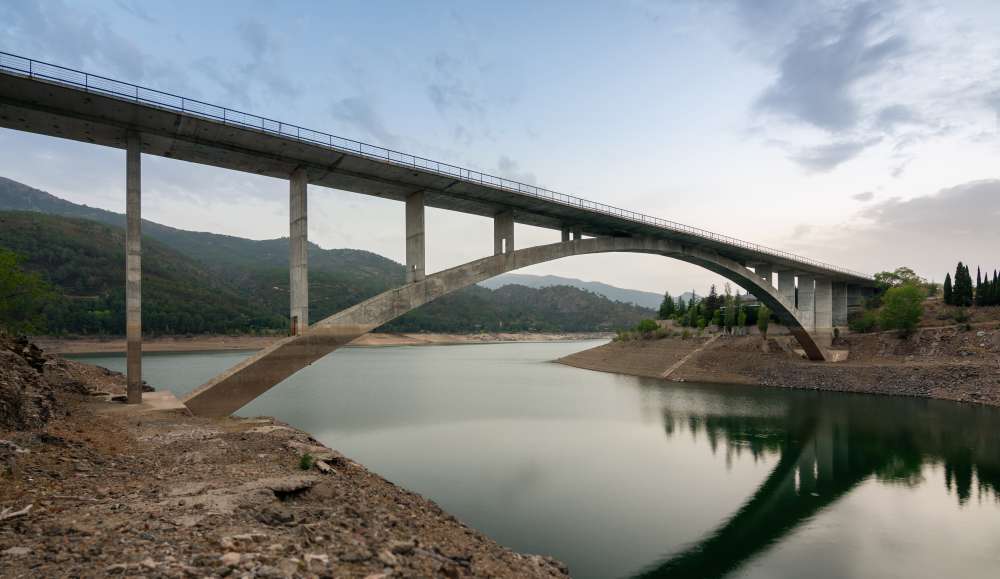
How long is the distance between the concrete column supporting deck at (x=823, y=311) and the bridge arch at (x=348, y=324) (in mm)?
23146

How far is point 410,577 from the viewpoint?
5.42 m

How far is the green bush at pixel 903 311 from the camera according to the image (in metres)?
35.5

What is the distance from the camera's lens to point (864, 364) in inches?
1385

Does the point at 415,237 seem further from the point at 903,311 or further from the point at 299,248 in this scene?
the point at 903,311

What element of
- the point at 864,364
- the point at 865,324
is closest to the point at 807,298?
the point at 865,324

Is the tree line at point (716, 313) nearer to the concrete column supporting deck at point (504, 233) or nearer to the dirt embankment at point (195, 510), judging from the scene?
the concrete column supporting deck at point (504, 233)

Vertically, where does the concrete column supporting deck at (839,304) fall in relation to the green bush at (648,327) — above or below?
above

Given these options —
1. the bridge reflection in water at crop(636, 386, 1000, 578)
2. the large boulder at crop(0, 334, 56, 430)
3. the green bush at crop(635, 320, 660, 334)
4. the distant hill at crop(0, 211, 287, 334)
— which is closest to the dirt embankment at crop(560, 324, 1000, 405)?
the bridge reflection in water at crop(636, 386, 1000, 578)

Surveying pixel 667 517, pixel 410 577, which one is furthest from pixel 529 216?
pixel 410 577

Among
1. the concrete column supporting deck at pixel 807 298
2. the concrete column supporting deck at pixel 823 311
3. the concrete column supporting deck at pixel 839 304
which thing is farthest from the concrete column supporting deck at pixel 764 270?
the concrete column supporting deck at pixel 839 304

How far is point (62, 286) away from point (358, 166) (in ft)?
270

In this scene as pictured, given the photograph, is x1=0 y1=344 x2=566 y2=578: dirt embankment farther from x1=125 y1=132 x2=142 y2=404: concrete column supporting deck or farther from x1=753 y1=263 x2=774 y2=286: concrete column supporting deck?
x1=753 y1=263 x2=774 y2=286: concrete column supporting deck

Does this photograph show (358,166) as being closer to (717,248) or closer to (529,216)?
(529,216)

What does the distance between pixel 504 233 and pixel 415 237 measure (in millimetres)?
4049
